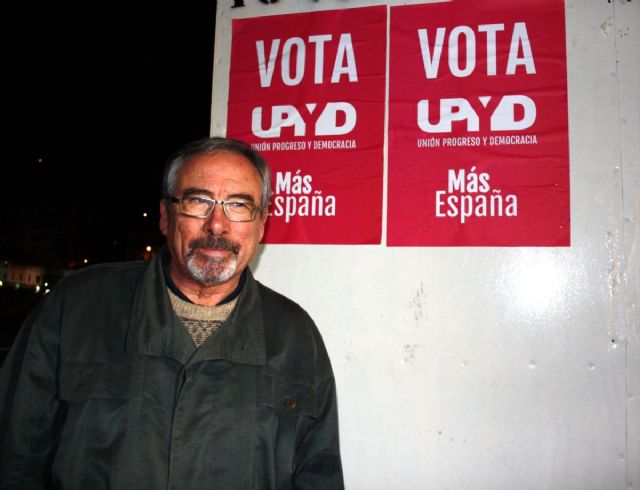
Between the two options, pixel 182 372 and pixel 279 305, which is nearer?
pixel 182 372

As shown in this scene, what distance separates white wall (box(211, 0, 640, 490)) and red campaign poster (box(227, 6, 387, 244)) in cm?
24

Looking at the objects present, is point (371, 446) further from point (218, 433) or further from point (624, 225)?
point (624, 225)

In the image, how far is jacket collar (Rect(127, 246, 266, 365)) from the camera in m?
1.45

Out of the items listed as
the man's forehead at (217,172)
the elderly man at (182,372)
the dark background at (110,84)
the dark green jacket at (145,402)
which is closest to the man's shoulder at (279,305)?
the elderly man at (182,372)

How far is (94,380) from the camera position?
1423 mm

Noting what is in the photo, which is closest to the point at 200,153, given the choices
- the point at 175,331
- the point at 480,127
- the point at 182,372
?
the point at 175,331

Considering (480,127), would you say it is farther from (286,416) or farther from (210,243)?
(286,416)

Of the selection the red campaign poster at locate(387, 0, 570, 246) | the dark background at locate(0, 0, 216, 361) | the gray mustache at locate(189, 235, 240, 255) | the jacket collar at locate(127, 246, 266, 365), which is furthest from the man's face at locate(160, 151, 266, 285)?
the dark background at locate(0, 0, 216, 361)

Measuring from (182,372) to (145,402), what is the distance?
0.13m

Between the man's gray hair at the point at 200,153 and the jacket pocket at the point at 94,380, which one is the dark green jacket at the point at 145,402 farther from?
the man's gray hair at the point at 200,153

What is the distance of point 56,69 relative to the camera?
4809 millimetres

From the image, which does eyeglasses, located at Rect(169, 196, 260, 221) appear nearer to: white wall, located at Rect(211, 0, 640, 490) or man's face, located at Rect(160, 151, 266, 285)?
man's face, located at Rect(160, 151, 266, 285)

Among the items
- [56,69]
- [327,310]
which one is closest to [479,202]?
[327,310]

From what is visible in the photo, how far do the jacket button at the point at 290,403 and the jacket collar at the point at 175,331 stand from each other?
0.15 meters
